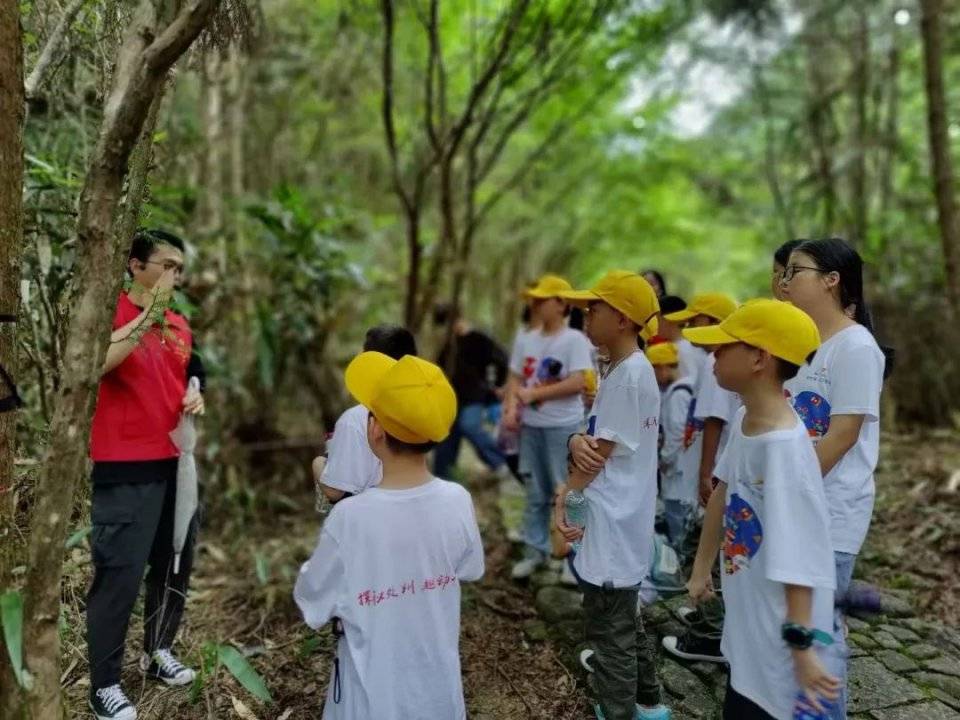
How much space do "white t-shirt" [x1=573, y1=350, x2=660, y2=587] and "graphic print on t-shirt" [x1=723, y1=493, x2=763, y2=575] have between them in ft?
1.65

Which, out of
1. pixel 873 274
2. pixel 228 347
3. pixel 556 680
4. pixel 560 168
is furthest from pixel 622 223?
pixel 556 680

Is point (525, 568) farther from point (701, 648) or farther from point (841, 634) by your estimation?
point (841, 634)

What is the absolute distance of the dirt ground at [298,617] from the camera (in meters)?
2.96

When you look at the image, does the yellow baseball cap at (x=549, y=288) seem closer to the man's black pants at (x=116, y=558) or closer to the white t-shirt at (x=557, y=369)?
the white t-shirt at (x=557, y=369)

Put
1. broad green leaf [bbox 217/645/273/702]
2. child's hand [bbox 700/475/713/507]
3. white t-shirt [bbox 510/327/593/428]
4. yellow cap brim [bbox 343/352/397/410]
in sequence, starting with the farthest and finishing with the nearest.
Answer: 1. white t-shirt [bbox 510/327/593/428]
2. child's hand [bbox 700/475/713/507]
3. broad green leaf [bbox 217/645/273/702]
4. yellow cap brim [bbox 343/352/397/410]

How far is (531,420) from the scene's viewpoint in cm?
437

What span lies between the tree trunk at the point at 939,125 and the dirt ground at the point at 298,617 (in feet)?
7.59

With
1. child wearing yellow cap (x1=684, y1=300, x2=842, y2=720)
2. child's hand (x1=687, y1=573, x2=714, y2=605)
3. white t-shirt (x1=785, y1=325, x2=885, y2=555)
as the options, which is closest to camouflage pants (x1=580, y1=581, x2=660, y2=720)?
child's hand (x1=687, y1=573, x2=714, y2=605)

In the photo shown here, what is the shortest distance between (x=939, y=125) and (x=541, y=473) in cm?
534

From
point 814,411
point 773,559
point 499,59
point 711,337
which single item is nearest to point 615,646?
point 773,559

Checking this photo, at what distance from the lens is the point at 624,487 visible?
2.53 m

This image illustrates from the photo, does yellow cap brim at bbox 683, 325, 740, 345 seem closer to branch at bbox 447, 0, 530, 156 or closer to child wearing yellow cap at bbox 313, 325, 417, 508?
child wearing yellow cap at bbox 313, 325, 417, 508

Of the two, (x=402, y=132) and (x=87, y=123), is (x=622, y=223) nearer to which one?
(x=402, y=132)

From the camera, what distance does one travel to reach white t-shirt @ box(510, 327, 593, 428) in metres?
4.20
